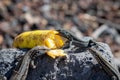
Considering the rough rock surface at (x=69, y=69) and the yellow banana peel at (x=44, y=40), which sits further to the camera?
the yellow banana peel at (x=44, y=40)

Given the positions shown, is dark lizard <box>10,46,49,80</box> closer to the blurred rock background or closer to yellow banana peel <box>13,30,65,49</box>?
yellow banana peel <box>13,30,65,49</box>

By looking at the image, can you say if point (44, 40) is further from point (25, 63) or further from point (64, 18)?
point (64, 18)

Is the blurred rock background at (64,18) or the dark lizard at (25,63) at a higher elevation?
the dark lizard at (25,63)

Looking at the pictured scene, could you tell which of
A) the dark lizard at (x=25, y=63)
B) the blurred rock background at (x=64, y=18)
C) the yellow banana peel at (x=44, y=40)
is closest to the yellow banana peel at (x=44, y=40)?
the yellow banana peel at (x=44, y=40)

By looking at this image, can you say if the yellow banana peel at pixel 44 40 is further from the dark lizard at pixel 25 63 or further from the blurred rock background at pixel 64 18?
the blurred rock background at pixel 64 18

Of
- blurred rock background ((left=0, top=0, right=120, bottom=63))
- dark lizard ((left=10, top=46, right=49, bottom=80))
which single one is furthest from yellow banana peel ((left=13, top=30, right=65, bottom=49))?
blurred rock background ((left=0, top=0, right=120, bottom=63))

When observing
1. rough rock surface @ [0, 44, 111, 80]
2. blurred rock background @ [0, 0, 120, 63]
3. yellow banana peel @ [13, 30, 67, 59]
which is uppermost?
yellow banana peel @ [13, 30, 67, 59]
